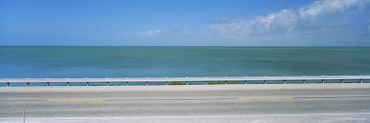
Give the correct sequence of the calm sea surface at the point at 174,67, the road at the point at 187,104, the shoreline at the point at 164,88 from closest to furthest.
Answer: the road at the point at 187,104 → the shoreline at the point at 164,88 → the calm sea surface at the point at 174,67

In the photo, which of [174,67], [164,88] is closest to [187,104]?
[164,88]

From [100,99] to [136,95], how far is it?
2073 mm

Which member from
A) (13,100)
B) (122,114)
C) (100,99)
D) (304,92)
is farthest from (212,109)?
(13,100)

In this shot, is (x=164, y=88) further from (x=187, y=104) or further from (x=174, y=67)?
(x=174, y=67)

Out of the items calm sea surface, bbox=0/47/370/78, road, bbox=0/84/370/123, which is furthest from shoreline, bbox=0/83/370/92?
calm sea surface, bbox=0/47/370/78

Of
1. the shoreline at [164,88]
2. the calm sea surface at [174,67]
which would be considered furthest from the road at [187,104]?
the calm sea surface at [174,67]

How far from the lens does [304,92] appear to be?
1507 centimetres

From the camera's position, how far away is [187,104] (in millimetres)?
12180

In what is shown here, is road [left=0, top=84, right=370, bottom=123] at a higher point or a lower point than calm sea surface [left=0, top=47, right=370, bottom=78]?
lower

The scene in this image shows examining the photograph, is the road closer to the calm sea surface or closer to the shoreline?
the shoreline

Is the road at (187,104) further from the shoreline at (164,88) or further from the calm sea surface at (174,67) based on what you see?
the calm sea surface at (174,67)

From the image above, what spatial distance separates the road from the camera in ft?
32.9

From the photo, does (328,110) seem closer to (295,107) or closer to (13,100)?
(295,107)

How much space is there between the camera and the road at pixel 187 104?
10031mm
